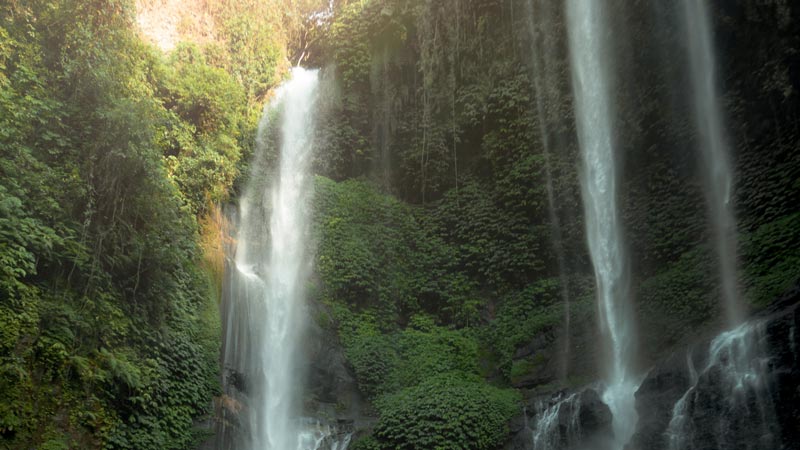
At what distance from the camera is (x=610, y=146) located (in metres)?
14.6

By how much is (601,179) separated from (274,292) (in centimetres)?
856

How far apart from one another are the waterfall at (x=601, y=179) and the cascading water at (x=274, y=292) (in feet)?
20.3

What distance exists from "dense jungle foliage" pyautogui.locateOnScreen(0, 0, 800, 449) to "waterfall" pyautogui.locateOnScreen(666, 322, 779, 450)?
5.25 ft

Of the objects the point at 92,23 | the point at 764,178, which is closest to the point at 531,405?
the point at 764,178

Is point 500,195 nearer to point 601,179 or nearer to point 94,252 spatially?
point 601,179

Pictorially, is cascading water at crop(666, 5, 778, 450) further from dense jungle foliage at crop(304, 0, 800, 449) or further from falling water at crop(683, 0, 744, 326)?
dense jungle foliage at crop(304, 0, 800, 449)

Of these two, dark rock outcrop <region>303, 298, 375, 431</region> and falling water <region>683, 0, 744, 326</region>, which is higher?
falling water <region>683, 0, 744, 326</region>

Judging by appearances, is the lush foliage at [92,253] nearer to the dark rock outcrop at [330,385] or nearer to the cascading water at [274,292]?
the cascading water at [274,292]

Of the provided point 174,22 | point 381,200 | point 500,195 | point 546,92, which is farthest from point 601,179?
point 174,22

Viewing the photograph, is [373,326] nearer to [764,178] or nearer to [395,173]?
[395,173]

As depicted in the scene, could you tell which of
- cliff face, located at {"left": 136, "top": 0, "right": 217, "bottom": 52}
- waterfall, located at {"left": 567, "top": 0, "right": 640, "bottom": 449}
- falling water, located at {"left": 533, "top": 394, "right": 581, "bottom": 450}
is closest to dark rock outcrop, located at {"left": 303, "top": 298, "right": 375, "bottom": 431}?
falling water, located at {"left": 533, "top": 394, "right": 581, "bottom": 450}

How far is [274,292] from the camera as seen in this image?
14500 mm

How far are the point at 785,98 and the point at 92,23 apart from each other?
13.6 metres

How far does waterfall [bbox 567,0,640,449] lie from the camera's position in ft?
40.6
